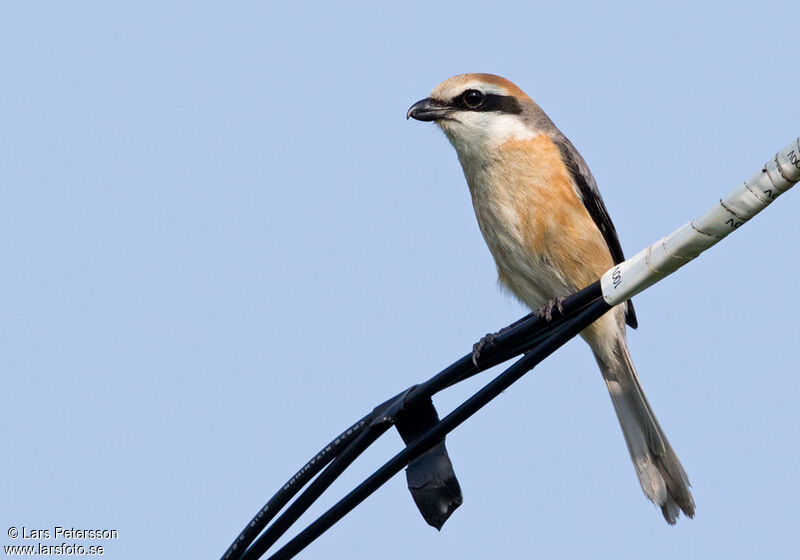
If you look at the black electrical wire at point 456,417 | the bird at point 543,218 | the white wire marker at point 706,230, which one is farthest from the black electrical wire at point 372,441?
the bird at point 543,218

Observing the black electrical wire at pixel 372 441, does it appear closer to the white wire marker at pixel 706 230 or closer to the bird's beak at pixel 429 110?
the white wire marker at pixel 706 230

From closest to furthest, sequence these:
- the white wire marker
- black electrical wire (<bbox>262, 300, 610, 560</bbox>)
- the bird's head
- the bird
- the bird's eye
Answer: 1. the white wire marker
2. black electrical wire (<bbox>262, 300, 610, 560</bbox>)
3. the bird
4. the bird's head
5. the bird's eye

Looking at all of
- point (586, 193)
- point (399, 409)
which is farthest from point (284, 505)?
point (586, 193)

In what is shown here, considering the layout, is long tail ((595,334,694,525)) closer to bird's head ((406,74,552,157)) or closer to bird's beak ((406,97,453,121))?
bird's head ((406,74,552,157))

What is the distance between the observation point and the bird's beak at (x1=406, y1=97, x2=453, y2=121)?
6598mm

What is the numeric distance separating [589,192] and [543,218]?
561 millimetres

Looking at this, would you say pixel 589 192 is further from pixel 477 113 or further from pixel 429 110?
pixel 429 110

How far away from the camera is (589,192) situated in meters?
6.62

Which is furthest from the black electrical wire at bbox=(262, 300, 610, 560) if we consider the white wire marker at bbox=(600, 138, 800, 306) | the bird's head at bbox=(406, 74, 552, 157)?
the bird's head at bbox=(406, 74, 552, 157)

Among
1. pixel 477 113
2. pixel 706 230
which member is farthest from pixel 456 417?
pixel 477 113

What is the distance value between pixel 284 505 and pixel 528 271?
2.98 meters

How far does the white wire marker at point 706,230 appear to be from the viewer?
2959 mm

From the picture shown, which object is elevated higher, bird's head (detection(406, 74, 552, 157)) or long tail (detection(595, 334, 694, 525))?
bird's head (detection(406, 74, 552, 157))

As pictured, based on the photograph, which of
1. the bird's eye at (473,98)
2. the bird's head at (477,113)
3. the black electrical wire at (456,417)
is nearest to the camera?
the black electrical wire at (456,417)
